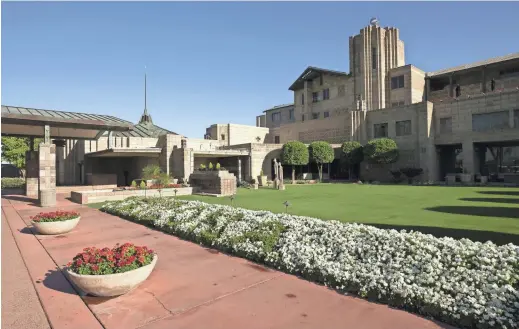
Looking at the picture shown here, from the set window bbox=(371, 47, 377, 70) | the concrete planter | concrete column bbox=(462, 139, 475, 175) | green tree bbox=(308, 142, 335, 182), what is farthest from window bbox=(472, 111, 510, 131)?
window bbox=(371, 47, 377, 70)

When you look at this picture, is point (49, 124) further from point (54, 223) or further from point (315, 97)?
point (315, 97)

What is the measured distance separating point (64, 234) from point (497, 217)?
1474 centimetres

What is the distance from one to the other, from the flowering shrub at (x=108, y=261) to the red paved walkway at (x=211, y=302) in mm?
474

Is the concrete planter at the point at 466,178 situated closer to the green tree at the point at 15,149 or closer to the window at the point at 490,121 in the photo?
the window at the point at 490,121

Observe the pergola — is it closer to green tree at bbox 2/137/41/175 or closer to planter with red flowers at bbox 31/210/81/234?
planter with red flowers at bbox 31/210/81/234

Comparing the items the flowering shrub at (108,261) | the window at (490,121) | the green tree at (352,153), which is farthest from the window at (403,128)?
the flowering shrub at (108,261)

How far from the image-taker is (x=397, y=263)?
16.8 ft

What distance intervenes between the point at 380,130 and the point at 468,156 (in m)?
10.5

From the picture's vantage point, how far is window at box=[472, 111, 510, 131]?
30139 millimetres

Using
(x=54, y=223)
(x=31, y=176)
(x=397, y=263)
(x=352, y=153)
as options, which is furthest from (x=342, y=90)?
(x=397, y=263)

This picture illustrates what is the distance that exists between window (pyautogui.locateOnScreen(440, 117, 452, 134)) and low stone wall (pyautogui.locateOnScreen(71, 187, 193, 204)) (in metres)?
29.7

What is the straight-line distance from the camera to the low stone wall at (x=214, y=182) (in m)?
21.4

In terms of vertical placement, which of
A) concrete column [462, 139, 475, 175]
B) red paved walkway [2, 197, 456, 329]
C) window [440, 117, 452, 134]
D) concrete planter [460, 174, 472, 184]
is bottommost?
red paved walkway [2, 197, 456, 329]

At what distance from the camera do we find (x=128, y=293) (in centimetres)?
515
